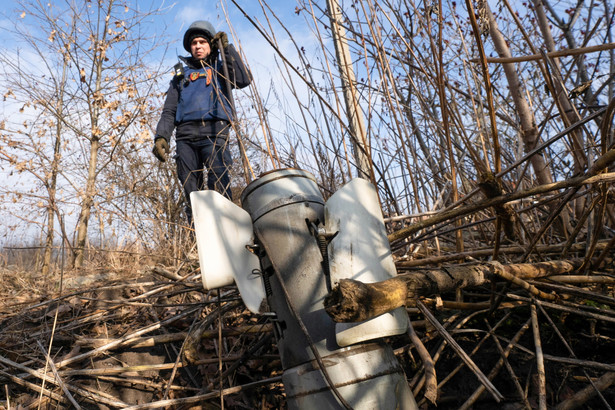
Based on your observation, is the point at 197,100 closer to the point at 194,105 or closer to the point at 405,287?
the point at 194,105

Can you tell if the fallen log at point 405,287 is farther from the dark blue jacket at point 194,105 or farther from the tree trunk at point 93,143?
the tree trunk at point 93,143

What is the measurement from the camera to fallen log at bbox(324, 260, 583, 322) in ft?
2.45

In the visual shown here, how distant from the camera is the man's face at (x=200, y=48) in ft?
12.4

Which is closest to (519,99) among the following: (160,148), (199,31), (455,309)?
(455,309)

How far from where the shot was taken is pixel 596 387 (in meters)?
1.04

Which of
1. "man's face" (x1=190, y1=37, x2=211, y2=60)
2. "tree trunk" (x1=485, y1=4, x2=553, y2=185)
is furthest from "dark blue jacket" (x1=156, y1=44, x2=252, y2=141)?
"tree trunk" (x1=485, y1=4, x2=553, y2=185)

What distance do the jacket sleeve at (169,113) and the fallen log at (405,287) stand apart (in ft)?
11.2

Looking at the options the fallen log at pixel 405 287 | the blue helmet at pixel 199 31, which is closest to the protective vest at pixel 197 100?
the blue helmet at pixel 199 31

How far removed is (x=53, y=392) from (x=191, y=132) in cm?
269

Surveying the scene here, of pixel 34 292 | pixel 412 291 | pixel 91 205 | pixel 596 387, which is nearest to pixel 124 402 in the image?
pixel 412 291

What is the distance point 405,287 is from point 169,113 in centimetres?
360

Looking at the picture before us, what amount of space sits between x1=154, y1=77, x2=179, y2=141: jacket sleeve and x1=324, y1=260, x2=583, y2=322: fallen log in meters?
3.42

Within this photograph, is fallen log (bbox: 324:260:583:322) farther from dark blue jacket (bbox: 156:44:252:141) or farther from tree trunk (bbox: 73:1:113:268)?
tree trunk (bbox: 73:1:113:268)

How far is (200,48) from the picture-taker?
12.5ft
